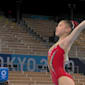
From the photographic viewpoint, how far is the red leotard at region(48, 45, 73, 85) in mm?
3164

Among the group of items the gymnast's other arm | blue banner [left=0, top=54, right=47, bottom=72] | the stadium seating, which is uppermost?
the gymnast's other arm

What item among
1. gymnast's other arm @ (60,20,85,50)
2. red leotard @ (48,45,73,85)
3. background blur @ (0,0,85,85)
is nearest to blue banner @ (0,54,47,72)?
background blur @ (0,0,85,85)

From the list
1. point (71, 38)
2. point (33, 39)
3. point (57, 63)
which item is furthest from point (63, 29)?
point (33, 39)

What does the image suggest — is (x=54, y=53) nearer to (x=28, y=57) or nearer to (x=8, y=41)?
(x=28, y=57)

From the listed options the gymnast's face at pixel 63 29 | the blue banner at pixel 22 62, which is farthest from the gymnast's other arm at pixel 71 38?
the blue banner at pixel 22 62

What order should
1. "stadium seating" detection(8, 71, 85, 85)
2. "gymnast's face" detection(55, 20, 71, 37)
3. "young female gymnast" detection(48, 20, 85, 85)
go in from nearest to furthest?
"young female gymnast" detection(48, 20, 85, 85) < "gymnast's face" detection(55, 20, 71, 37) < "stadium seating" detection(8, 71, 85, 85)

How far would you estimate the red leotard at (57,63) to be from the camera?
10.4 ft

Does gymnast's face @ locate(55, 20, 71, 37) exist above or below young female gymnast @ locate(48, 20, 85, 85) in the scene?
above

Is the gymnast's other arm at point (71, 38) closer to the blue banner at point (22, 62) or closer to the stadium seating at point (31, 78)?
the stadium seating at point (31, 78)

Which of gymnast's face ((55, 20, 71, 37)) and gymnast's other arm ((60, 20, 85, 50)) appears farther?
gymnast's face ((55, 20, 71, 37))

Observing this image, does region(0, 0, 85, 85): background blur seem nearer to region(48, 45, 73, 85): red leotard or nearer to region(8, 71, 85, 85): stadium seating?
region(8, 71, 85, 85): stadium seating

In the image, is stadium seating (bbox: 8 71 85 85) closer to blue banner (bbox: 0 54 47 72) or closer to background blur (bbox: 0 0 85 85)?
background blur (bbox: 0 0 85 85)

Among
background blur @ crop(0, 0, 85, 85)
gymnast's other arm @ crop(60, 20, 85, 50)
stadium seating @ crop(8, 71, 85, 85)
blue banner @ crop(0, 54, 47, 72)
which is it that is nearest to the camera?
gymnast's other arm @ crop(60, 20, 85, 50)

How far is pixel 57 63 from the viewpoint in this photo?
3.22 metres
